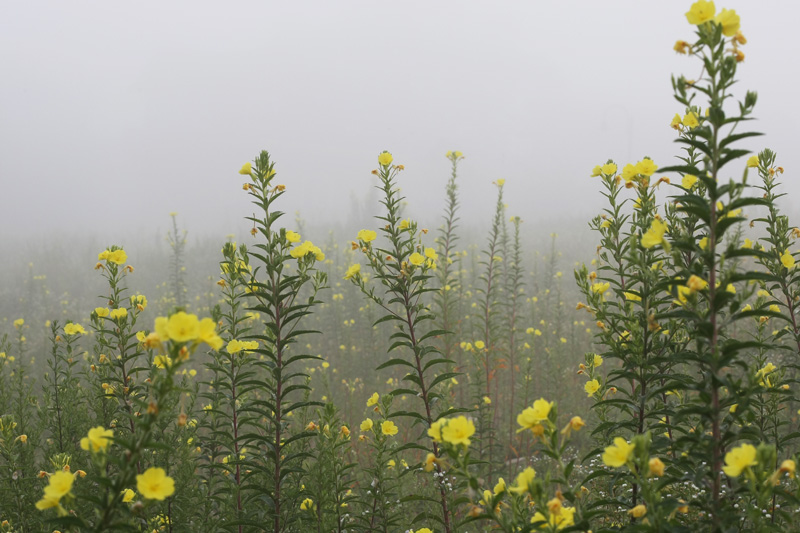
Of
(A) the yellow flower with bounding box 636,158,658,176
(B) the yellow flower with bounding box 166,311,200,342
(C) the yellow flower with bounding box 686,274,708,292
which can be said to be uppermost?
(A) the yellow flower with bounding box 636,158,658,176

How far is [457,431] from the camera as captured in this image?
4.78 ft

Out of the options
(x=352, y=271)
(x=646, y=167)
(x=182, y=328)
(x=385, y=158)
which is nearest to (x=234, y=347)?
(x=352, y=271)

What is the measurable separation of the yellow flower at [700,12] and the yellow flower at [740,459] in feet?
4.38

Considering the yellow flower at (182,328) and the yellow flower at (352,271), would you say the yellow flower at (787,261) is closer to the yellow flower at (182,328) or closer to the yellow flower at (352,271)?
the yellow flower at (352,271)

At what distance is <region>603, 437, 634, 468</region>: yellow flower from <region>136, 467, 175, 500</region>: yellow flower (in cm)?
129

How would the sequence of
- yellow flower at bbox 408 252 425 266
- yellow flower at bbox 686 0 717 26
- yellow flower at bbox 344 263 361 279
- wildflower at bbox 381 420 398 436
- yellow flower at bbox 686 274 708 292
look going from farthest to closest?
yellow flower at bbox 344 263 361 279
yellow flower at bbox 408 252 425 266
wildflower at bbox 381 420 398 436
yellow flower at bbox 686 0 717 26
yellow flower at bbox 686 274 708 292

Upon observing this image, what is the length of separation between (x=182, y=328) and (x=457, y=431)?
917 millimetres

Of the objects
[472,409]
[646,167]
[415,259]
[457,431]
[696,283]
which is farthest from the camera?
[415,259]

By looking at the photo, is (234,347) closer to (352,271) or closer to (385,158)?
(352,271)

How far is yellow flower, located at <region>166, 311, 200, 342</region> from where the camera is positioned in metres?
1.24

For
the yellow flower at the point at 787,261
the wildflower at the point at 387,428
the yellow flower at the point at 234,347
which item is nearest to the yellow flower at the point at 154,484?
the yellow flower at the point at 234,347

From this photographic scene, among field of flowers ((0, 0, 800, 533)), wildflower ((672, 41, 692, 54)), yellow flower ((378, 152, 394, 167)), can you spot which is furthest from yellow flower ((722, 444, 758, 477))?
yellow flower ((378, 152, 394, 167))

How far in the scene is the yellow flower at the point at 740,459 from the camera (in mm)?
1211

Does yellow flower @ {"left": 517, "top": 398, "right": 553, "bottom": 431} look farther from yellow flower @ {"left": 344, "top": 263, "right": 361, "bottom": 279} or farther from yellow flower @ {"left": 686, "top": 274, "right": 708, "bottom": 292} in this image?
yellow flower @ {"left": 344, "top": 263, "right": 361, "bottom": 279}
